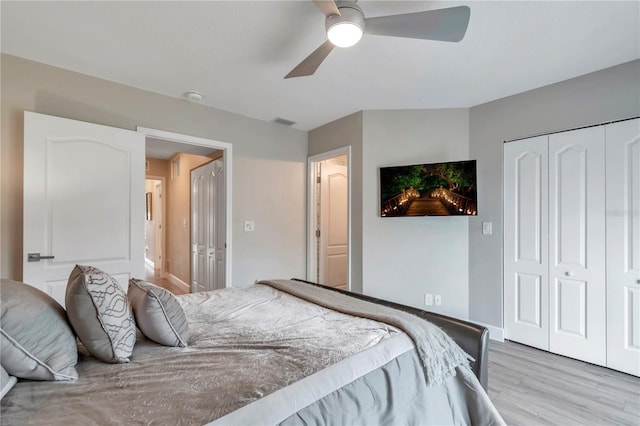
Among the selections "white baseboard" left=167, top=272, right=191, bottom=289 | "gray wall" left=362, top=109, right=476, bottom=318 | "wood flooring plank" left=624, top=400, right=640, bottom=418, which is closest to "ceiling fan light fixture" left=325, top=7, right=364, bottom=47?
"gray wall" left=362, top=109, right=476, bottom=318

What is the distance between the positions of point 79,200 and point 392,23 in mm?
2566

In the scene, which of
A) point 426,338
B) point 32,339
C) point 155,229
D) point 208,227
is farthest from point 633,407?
point 155,229

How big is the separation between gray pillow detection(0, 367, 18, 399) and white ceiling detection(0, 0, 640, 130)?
1.88 metres

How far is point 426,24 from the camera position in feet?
4.90

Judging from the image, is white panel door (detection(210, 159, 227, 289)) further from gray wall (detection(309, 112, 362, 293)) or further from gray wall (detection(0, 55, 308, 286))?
gray wall (detection(309, 112, 362, 293))

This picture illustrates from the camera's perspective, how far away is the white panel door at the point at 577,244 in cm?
242

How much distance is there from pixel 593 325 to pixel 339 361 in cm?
262

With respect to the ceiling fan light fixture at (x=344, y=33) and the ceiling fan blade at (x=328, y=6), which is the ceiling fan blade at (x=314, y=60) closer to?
the ceiling fan light fixture at (x=344, y=33)

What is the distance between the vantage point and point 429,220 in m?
3.22

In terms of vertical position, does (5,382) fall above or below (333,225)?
below

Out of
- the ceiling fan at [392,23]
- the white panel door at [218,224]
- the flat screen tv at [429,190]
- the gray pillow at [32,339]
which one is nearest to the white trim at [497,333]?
the flat screen tv at [429,190]

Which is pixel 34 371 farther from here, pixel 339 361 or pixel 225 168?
pixel 225 168

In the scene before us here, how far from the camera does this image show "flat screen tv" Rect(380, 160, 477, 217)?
9.30 feet

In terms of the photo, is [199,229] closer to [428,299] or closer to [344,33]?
[428,299]
